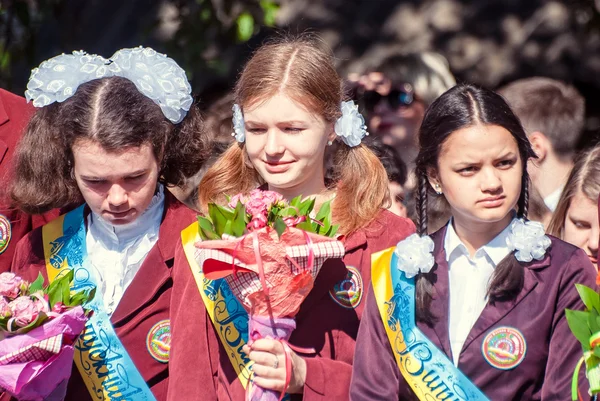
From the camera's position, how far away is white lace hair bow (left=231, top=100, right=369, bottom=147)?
432 cm

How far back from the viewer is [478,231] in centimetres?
401

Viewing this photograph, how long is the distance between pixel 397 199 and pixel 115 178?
154 centimetres

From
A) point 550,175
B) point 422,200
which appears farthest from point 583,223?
point 550,175

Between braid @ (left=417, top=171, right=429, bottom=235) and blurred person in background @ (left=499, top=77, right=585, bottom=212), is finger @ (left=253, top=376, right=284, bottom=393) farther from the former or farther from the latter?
blurred person in background @ (left=499, top=77, right=585, bottom=212)

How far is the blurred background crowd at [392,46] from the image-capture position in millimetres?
6258

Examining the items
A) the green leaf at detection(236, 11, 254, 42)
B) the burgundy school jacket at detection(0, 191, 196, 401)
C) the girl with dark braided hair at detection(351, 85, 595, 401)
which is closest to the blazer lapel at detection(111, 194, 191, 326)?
the burgundy school jacket at detection(0, 191, 196, 401)

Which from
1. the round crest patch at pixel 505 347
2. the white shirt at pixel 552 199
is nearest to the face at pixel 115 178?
the round crest patch at pixel 505 347

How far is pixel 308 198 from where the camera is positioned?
404cm

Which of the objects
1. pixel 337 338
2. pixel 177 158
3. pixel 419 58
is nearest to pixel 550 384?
pixel 337 338

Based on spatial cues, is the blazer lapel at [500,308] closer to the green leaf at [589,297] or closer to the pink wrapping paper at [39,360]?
the green leaf at [589,297]

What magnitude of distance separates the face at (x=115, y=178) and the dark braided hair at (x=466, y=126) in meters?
0.95

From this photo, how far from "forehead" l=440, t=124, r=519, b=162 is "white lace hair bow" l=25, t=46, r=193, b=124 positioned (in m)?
1.05

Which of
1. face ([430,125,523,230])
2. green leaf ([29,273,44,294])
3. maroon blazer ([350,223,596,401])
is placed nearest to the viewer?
maroon blazer ([350,223,596,401])

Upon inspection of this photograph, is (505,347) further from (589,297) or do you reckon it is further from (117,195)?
(117,195)
